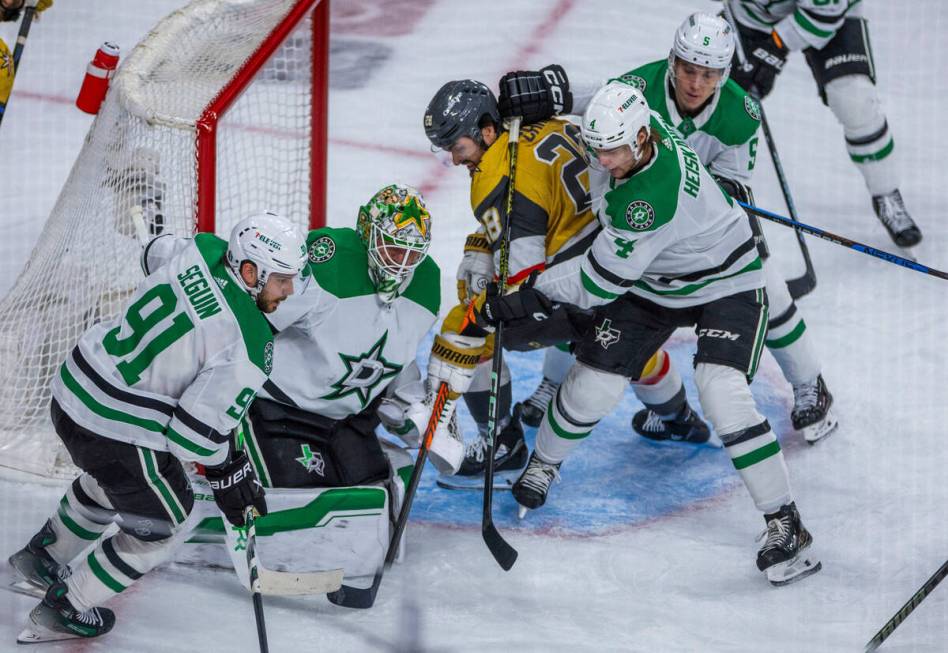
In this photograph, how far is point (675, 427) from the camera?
3955 mm

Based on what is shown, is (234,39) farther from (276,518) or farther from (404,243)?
(276,518)

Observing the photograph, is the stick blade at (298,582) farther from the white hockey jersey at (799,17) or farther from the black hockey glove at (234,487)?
the white hockey jersey at (799,17)

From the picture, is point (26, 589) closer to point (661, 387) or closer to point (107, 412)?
point (107, 412)

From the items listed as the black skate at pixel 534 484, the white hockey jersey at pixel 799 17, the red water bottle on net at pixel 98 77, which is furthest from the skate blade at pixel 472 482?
the white hockey jersey at pixel 799 17

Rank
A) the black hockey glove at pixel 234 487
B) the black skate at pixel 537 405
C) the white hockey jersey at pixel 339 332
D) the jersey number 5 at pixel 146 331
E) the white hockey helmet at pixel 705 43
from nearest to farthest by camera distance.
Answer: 1. the jersey number 5 at pixel 146 331
2. the black hockey glove at pixel 234 487
3. the white hockey jersey at pixel 339 332
4. the white hockey helmet at pixel 705 43
5. the black skate at pixel 537 405

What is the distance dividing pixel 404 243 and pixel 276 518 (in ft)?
2.33

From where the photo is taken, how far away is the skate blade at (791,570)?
3.29 meters

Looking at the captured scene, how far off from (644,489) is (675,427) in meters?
0.28

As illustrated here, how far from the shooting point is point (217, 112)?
3314mm

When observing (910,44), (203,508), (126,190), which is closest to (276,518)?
(203,508)

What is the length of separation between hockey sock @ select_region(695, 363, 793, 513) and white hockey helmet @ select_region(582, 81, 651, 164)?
605 mm

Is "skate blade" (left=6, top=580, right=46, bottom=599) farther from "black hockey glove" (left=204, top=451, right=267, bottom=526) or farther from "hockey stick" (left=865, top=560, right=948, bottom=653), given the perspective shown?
"hockey stick" (left=865, top=560, right=948, bottom=653)

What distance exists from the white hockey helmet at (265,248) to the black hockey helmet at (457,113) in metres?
0.67

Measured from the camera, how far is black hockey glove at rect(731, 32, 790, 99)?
451 centimetres
